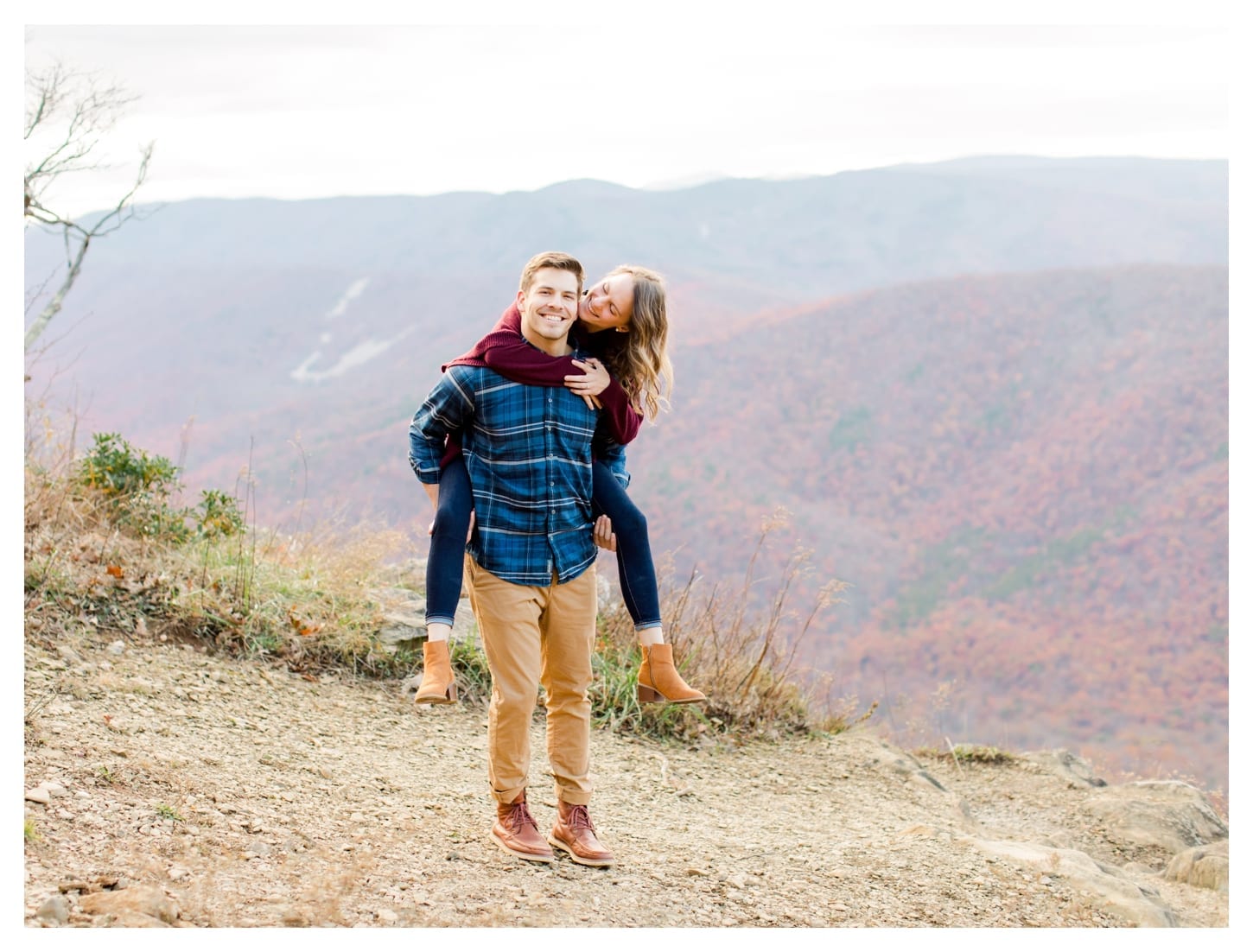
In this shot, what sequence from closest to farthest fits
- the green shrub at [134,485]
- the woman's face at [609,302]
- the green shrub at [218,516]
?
the woman's face at [609,302], the green shrub at [134,485], the green shrub at [218,516]

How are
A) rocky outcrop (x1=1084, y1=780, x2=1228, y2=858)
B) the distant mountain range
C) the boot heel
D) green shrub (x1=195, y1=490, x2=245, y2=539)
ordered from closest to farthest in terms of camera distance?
the boot heel < rocky outcrop (x1=1084, y1=780, x2=1228, y2=858) < green shrub (x1=195, y1=490, x2=245, y2=539) < the distant mountain range

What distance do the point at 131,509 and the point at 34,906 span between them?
3.90 m

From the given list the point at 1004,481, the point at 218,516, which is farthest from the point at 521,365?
the point at 1004,481

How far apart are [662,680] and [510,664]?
433 mm

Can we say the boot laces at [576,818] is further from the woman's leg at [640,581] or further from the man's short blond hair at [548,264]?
the man's short blond hair at [548,264]

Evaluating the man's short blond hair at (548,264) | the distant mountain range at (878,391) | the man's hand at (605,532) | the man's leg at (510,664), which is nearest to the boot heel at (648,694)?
the man's leg at (510,664)

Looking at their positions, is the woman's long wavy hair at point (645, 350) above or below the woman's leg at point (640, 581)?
above

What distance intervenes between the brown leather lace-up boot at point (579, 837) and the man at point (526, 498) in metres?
0.26

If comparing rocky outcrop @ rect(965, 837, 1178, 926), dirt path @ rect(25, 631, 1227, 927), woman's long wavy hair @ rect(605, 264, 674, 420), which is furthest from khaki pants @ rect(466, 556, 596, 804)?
rocky outcrop @ rect(965, 837, 1178, 926)

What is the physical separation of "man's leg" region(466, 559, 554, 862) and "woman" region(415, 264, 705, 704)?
0.36 feet

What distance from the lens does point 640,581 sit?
10.0 ft

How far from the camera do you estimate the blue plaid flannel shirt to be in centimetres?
289

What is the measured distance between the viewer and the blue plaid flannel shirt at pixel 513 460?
2895 millimetres

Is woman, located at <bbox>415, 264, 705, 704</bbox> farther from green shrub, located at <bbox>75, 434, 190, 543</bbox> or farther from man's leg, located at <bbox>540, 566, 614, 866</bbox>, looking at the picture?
green shrub, located at <bbox>75, 434, 190, 543</bbox>
